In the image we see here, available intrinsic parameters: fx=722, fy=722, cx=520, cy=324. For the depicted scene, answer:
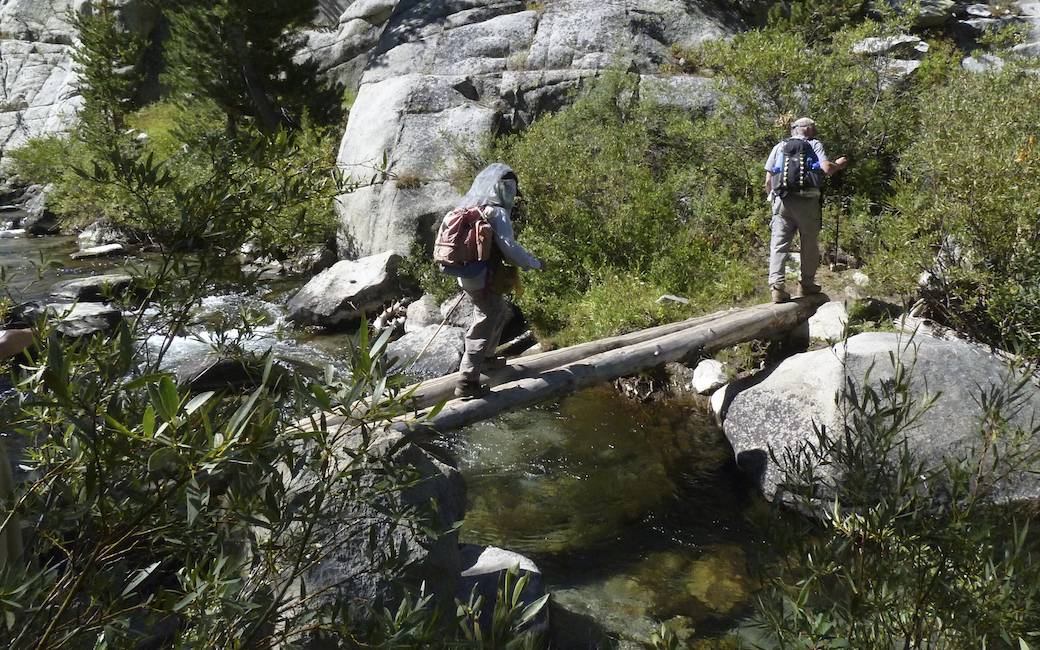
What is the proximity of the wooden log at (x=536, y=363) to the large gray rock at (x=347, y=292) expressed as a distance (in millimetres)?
5301

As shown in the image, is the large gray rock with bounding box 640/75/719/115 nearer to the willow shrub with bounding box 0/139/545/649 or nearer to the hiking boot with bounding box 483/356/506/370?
the hiking boot with bounding box 483/356/506/370

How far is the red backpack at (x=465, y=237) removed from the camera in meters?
5.04

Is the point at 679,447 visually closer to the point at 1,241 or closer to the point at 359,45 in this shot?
the point at 1,241

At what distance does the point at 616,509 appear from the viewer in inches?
254

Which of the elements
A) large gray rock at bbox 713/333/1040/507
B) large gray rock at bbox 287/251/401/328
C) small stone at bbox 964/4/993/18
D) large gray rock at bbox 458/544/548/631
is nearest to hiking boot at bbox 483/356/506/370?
large gray rock at bbox 458/544/548/631

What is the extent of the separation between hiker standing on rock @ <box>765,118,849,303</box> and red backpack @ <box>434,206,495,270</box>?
374cm

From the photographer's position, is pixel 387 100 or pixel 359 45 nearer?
pixel 387 100

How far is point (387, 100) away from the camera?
14.9m

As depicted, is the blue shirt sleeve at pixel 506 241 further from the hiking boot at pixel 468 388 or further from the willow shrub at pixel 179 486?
the willow shrub at pixel 179 486

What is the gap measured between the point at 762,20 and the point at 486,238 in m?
15.4

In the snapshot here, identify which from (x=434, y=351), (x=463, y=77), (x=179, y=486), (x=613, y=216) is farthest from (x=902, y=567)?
(x=463, y=77)


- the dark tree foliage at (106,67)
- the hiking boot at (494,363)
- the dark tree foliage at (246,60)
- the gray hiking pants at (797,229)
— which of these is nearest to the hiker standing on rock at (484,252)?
the hiking boot at (494,363)

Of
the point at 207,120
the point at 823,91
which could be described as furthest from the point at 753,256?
the point at 207,120

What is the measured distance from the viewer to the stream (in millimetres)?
5070
